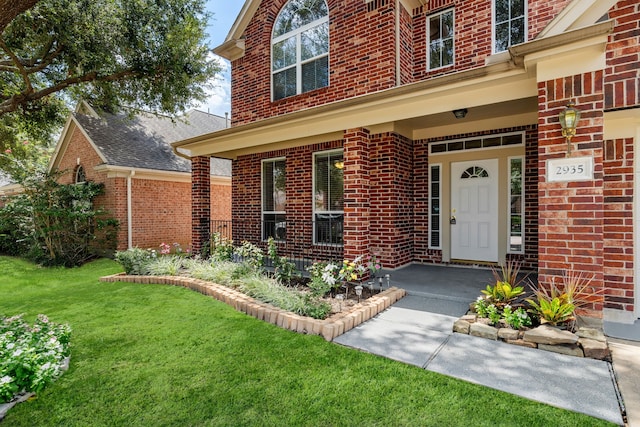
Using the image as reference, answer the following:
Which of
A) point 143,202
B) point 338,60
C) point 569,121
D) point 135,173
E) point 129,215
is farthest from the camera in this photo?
point 143,202

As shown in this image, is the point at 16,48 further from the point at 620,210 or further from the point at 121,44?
the point at 620,210

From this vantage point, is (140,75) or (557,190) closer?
(557,190)

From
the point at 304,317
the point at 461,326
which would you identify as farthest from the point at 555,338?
the point at 304,317

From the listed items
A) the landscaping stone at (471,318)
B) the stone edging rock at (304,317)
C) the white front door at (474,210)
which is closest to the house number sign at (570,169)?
the landscaping stone at (471,318)

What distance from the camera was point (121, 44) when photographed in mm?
9570

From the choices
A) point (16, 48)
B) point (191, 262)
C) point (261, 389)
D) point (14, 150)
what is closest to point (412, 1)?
point (191, 262)

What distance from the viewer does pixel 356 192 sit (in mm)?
5793

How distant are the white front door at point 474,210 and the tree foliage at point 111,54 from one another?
892 centimetres

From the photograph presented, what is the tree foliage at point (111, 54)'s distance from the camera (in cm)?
900

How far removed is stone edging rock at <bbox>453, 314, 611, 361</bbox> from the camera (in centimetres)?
318

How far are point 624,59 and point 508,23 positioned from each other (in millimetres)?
3365

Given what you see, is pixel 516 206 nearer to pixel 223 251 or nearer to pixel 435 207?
pixel 435 207

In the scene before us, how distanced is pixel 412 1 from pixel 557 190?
5682mm

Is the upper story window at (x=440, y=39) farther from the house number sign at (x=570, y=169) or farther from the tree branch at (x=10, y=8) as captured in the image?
the tree branch at (x=10, y=8)
